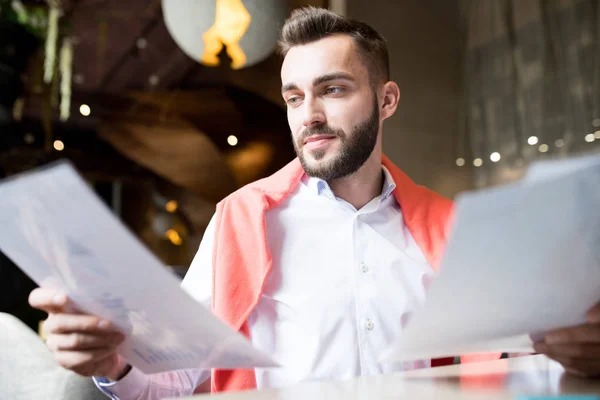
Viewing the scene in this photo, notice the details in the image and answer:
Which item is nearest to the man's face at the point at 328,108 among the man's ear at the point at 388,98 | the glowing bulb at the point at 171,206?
the man's ear at the point at 388,98

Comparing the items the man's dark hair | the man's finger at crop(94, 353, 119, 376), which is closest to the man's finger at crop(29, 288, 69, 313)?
the man's finger at crop(94, 353, 119, 376)

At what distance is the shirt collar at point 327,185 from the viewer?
1339 millimetres

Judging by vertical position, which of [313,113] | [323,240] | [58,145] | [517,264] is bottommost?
[517,264]

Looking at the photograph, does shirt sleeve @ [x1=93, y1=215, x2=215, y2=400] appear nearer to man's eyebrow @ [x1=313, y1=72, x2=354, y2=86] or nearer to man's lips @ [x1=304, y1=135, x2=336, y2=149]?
man's lips @ [x1=304, y1=135, x2=336, y2=149]

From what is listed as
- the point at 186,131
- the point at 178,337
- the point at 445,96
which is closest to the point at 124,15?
the point at 186,131

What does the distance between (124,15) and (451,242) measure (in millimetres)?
3409

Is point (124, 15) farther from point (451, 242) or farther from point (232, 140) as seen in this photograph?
point (451, 242)

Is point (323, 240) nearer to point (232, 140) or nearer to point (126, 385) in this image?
point (126, 385)

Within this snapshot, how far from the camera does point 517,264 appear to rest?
0.56 meters

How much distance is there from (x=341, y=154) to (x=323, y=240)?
0.19 metres

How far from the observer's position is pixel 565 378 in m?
0.69

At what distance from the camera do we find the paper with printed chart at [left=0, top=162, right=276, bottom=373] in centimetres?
52

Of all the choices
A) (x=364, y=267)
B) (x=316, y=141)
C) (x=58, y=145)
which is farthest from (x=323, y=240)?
(x=58, y=145)

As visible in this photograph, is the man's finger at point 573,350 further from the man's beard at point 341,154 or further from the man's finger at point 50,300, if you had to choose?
the man's beard at point 341,154
